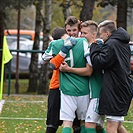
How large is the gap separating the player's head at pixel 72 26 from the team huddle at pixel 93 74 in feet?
0.04

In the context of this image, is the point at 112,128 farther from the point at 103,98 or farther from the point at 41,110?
the point at 41,110

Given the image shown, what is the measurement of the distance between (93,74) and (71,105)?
0.50 metres

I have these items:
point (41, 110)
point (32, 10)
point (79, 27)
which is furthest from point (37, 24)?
point (32, 10)

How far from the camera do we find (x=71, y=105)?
782 cm

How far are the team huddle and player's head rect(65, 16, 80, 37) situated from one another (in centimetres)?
1

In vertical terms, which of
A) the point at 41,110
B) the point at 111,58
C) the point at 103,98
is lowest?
the point at 41,110

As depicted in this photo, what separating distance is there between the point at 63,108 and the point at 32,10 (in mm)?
50462

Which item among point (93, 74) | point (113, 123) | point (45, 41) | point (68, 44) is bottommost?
point (113, 123)

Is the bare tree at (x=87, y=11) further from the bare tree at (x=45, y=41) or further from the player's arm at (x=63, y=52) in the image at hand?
the player's arm at (x=63, y=52)

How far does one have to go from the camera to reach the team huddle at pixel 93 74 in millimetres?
7594

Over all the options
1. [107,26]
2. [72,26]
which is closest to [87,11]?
[72,26]

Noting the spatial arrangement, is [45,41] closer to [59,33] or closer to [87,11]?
[87,11]

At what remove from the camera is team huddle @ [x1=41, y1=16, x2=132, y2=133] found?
24.9ft

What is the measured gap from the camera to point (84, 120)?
8055 mm
